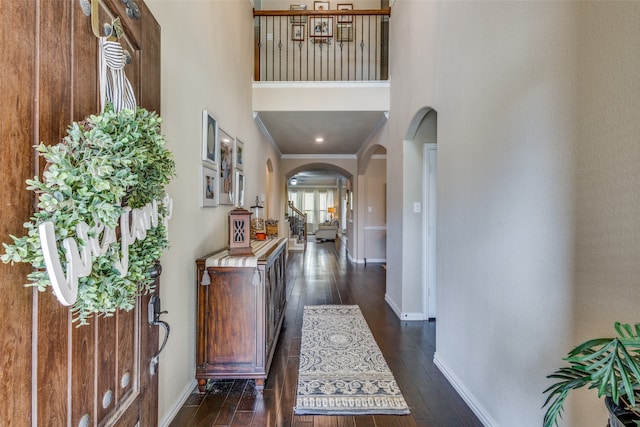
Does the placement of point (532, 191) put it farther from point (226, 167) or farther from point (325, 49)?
point (325, 49)

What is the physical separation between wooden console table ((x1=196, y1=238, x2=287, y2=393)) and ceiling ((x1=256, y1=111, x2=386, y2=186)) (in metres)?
2.80

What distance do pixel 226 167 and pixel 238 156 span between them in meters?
0.51

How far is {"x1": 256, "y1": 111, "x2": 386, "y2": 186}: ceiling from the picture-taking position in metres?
4.29

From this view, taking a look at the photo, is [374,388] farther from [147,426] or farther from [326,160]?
[326,160]

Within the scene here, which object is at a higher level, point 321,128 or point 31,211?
point 321,128

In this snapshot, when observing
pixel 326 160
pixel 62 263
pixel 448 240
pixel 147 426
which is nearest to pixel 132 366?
pixel 147 426

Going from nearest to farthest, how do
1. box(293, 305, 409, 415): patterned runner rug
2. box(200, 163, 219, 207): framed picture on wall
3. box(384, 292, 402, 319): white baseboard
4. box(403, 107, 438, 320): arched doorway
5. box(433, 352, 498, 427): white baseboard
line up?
box(433, 352, 498, 427): white baseboard < box(293, 305, 409, 415): patterned runner rug < box(200, 163, 219, 207): framed picture on wall < box(403, 107, 438, 320): arched doorway < box(384, 292, 402, 319): white baseboard

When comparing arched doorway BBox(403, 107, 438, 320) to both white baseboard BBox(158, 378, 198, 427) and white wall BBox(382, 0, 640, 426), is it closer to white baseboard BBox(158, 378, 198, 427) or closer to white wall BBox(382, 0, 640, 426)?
white wall BBox(382, 0, 640, 426)

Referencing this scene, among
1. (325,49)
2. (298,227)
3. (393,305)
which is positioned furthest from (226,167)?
(298,227)

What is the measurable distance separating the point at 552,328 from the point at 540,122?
3.01 ft

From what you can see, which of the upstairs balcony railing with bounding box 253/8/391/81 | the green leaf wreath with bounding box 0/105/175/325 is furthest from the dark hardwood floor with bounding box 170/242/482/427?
the upstairs balcony railing with bounding box 253/8/391/81

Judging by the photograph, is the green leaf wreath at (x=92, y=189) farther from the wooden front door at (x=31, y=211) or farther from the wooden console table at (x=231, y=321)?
the wooden console table at (x=231, y=321)

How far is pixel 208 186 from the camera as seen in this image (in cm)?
238

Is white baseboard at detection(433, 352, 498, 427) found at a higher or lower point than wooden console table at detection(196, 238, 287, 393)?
lower
